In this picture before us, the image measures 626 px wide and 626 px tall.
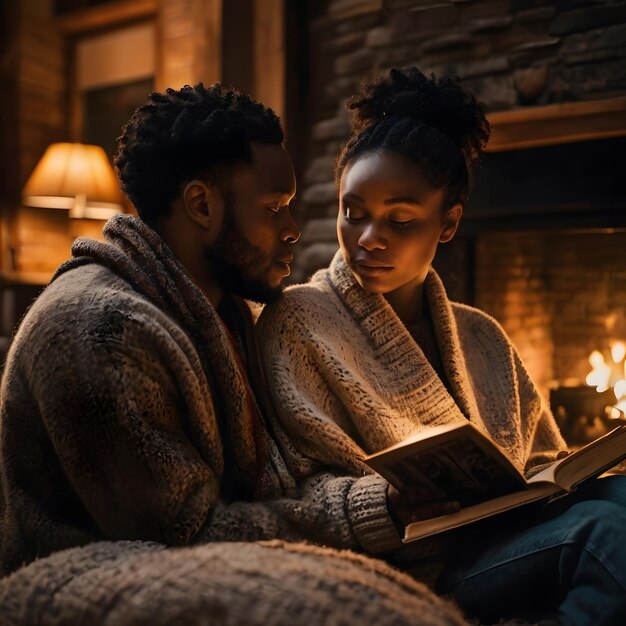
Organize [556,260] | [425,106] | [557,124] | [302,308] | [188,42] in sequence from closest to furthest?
[302,308], [425,106], [557,124], [556,260], [188,42]

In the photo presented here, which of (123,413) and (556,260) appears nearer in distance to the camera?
(123,413)

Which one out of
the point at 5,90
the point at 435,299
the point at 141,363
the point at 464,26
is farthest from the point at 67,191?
the point at 141,363

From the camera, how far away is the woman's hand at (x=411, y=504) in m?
1.34

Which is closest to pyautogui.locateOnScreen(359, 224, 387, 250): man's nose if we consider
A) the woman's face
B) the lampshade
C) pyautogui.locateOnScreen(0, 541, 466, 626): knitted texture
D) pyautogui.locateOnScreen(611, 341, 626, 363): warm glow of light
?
the woman's face

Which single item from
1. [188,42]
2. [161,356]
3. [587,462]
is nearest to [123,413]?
[161,356]

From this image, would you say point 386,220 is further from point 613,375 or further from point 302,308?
point 613,375

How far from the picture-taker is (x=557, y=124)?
259cm

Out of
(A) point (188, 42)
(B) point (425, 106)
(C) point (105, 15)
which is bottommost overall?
(B) point (425, 106)

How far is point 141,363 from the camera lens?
127cm

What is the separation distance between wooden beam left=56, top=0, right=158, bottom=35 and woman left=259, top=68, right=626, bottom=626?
7.82 feet

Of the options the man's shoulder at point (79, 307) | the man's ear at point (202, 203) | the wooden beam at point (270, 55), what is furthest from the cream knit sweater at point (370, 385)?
the wooden beam at point (270, 55)

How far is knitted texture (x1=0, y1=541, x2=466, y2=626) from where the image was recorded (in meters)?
1.00

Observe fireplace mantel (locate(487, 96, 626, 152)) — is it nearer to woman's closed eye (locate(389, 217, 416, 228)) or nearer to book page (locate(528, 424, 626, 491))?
woman's closed eye (locate(389, 217, 416, 228))

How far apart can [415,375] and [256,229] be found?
46cm
